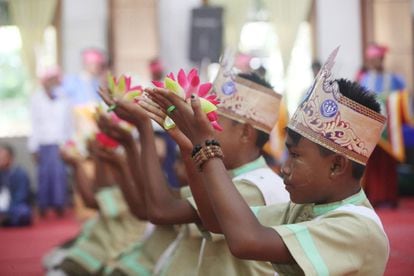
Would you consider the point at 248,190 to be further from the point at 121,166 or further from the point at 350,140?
the point at 121,166

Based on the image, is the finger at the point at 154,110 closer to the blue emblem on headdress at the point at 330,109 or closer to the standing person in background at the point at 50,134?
the blue emblem on headdress at the point at 330,109

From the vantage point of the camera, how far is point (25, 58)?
1069cm

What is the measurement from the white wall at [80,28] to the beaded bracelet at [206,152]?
341 inches

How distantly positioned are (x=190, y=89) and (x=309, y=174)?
0.38m

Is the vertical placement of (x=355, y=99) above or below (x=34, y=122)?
above

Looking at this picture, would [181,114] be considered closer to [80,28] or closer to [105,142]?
[105,142]

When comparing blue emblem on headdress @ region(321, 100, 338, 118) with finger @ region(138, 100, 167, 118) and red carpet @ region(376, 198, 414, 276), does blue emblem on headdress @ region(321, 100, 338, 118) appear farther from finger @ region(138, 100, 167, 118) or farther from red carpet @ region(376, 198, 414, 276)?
red carpet @ region(376, 198, 414, 276)

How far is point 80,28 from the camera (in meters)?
10.7

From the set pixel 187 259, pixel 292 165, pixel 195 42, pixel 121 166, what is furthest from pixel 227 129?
pixel 195 42

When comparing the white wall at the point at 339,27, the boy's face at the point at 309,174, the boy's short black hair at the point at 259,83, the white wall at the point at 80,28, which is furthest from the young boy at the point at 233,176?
the white wall at the point at 339,27

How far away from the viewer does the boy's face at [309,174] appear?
222cm

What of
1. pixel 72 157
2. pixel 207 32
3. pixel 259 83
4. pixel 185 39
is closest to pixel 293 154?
pixel 259 83

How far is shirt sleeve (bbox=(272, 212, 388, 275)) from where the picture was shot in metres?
2.05

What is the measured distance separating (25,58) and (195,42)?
1982 millimetres
